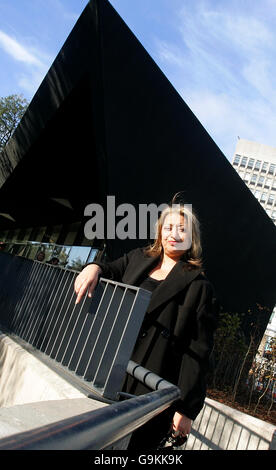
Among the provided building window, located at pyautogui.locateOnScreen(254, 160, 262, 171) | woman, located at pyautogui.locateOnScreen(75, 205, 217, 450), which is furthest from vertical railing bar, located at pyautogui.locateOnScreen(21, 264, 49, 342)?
building window, located at pyautogui.locateOnScreen(254, 160, 262, 171)

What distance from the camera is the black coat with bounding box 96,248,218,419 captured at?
1991mm

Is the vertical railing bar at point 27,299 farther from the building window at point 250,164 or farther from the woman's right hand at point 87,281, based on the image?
the building window at point 250,164

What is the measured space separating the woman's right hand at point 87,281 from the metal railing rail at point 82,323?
13 cm

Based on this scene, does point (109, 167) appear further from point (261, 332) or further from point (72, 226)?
point (261, 332)

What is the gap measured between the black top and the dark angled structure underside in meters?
5.39

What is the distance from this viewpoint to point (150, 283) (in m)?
2.30

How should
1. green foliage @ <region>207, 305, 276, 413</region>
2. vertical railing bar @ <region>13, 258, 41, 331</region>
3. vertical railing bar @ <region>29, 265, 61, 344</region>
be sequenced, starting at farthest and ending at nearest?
green foliage @ <region>207, 305, 276, 413</region>
vertical railing bar @ <region>13, 258, 41, 331</region>
vertical railing bar @ <region>29, 265, 61, 344</region>

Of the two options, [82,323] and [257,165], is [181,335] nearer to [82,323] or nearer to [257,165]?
[82,323]

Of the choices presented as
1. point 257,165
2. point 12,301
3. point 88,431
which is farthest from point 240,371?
point 257,165

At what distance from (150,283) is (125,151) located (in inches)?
230

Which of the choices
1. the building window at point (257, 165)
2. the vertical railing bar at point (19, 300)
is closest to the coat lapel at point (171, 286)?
the vertical railing bar at point (19, 300)

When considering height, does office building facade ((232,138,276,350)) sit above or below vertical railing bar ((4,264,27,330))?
above

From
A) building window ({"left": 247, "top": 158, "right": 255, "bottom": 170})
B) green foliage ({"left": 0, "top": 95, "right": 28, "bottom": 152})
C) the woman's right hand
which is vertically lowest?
the woman's right hand

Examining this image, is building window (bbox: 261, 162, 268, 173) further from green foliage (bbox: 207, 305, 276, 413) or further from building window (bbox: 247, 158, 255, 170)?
green foliage (bbox: 207, 305, 276, 413)
